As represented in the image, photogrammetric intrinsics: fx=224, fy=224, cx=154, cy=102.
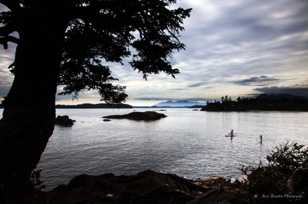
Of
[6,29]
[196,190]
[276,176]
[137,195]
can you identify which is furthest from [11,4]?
A: [196,190]

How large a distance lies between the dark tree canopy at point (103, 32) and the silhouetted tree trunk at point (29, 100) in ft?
1.18

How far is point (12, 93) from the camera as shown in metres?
6.41

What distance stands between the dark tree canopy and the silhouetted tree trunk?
0.36 metres

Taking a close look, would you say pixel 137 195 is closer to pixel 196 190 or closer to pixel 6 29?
pixel 196 190

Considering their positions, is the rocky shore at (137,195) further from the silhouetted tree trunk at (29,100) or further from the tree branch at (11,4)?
the tree branch at (11,4)

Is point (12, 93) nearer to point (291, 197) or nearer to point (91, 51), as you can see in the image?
point (91, 51)

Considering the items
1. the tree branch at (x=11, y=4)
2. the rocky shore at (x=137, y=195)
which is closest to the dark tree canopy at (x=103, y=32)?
the tree branch at (x=11, y=4)

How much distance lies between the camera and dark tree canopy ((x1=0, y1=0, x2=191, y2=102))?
6.12 meters

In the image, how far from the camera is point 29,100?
6293 millimetres

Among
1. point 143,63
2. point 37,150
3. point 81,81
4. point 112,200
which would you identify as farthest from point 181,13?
point 112,200

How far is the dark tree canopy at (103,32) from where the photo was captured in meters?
6.12

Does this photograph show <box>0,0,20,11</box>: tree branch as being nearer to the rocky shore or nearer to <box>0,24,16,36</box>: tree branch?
<box>0,24,16,36</box>: tree branch

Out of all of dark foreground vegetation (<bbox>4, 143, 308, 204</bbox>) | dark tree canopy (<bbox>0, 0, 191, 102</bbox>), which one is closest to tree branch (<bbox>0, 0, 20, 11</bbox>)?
dark tree canopy (<bbox>0, 0, 191, 102</bbox>)

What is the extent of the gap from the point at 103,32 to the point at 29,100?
9.70 ft
